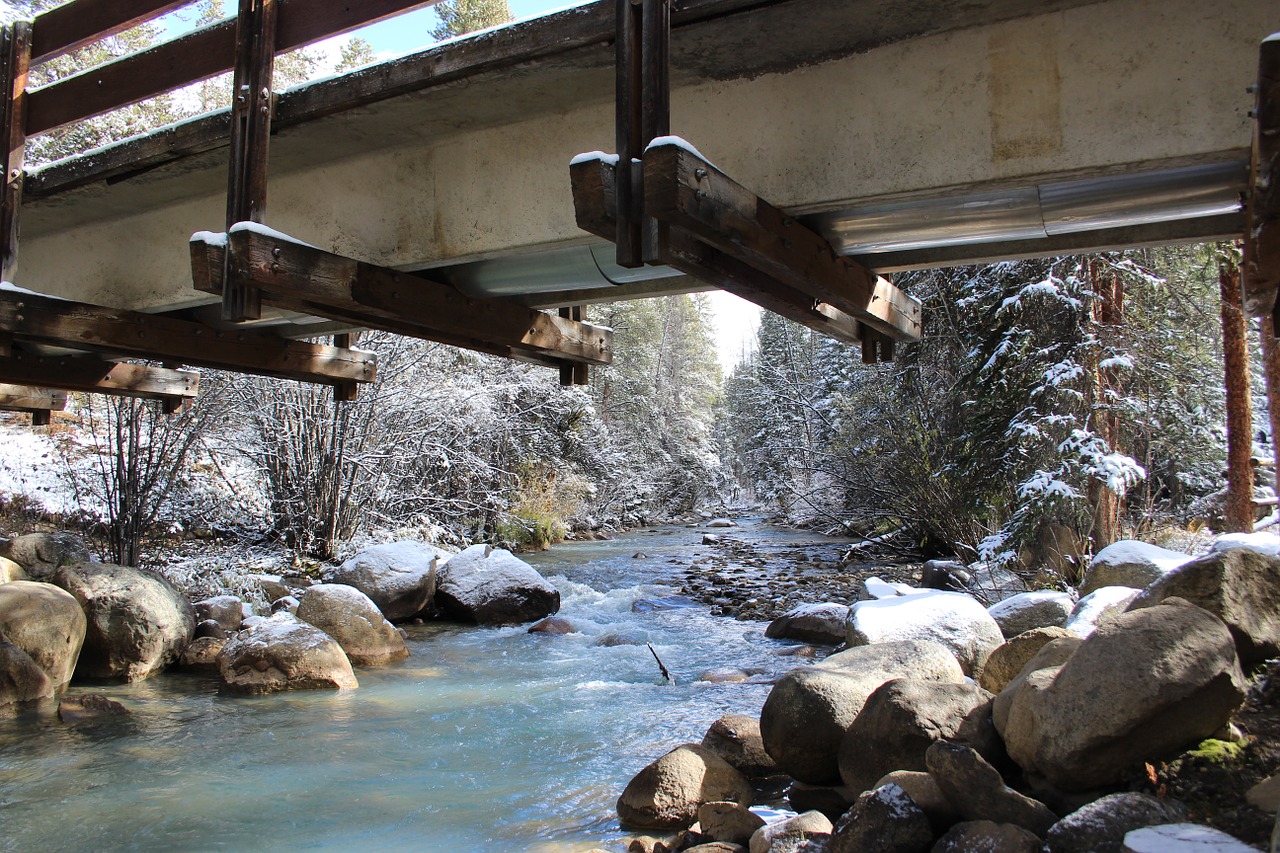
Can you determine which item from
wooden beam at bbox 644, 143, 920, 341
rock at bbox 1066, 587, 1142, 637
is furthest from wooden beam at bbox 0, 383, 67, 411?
rock at bbox 1066, 587, 1142, 637

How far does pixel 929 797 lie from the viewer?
4582 mm

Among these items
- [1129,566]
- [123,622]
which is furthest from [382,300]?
[1129,566]

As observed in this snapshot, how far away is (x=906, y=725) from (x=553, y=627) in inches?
271

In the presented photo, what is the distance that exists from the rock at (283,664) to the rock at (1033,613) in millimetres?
6194

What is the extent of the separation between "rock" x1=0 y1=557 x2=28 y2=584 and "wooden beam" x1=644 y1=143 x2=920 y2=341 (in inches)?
345

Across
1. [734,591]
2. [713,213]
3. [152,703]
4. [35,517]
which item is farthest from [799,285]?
[35,517]

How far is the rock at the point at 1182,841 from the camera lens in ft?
11.0

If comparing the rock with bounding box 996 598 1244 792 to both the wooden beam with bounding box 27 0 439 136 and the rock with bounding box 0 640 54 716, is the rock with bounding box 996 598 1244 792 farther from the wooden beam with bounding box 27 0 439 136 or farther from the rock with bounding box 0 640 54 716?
the rock with bounding box 0 640 54 716

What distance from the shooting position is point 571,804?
19.9ft

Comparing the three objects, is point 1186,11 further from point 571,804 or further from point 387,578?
point 387,578

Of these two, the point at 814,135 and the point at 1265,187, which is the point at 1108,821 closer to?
the point at 1265,187

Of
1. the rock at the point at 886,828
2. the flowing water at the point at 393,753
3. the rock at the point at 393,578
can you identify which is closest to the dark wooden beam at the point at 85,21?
the flowing water at the point at 393,753

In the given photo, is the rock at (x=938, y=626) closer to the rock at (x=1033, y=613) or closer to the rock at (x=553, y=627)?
the rock at (x=1033, y=613)

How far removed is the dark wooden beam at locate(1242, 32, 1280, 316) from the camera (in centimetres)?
274
